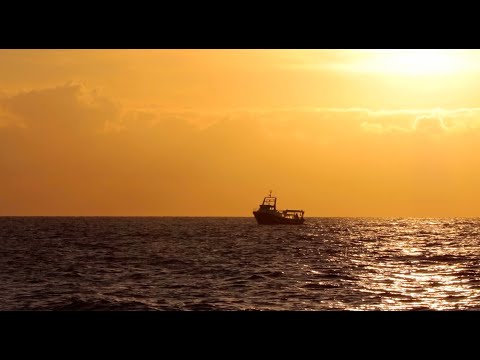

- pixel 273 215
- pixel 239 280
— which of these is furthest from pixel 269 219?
pixel 239 280

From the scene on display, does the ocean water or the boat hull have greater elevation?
the boat hull

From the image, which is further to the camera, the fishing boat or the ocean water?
the fishing boat

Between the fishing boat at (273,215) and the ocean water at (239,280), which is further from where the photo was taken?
the fishing boat at (273,215)

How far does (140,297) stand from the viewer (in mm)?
Result: 24875

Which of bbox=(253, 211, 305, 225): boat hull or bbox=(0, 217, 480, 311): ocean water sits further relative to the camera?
bbox=(253, 211, 305, 225): boat hull

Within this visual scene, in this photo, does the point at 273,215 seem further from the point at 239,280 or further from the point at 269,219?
the point at 239,280

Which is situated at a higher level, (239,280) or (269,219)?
(269,219)

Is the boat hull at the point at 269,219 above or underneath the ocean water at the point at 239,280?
above

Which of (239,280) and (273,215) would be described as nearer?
(239,280)
